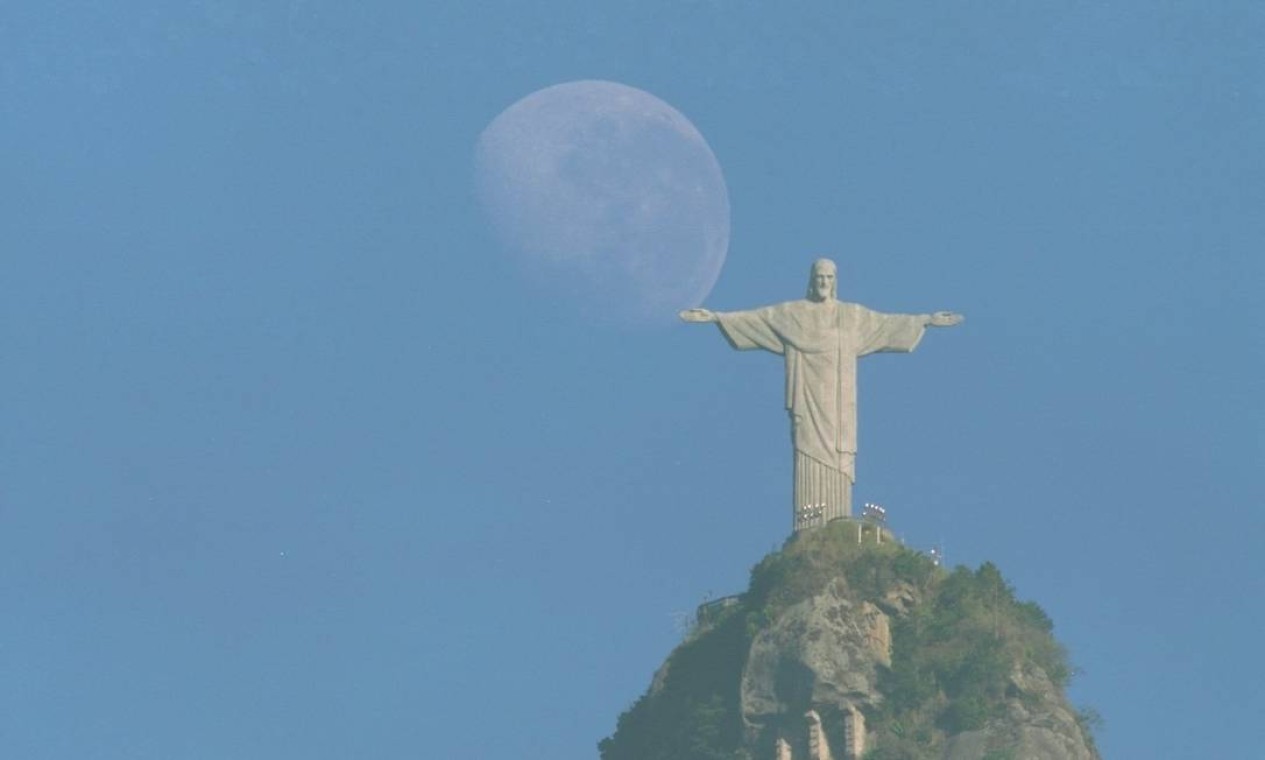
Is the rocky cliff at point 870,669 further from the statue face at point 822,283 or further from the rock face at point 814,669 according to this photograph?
the statue face at point 822,283

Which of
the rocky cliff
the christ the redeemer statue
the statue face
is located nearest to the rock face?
the rocky cliff

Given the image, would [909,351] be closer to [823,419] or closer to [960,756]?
[823,419]

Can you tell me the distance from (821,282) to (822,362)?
159 centimetres

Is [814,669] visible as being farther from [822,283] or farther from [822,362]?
[822,283]

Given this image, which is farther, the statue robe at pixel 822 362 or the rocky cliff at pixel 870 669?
the statue robe at pixel 822 362

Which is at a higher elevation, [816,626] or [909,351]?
[909,351]

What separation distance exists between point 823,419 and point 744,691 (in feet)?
19.6

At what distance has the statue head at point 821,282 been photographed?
348ft

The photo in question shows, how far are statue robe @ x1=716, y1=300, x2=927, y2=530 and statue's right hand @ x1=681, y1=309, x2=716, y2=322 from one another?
0.18 m

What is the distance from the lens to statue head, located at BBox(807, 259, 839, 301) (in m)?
106

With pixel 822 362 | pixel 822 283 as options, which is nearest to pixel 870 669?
pixel 822 362

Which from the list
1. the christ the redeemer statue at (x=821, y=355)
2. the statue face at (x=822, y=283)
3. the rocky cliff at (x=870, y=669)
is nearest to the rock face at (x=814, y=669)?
the rocky cliff at (x=870, y=669)

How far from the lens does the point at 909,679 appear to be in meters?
102

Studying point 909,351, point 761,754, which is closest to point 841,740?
point 761,754
